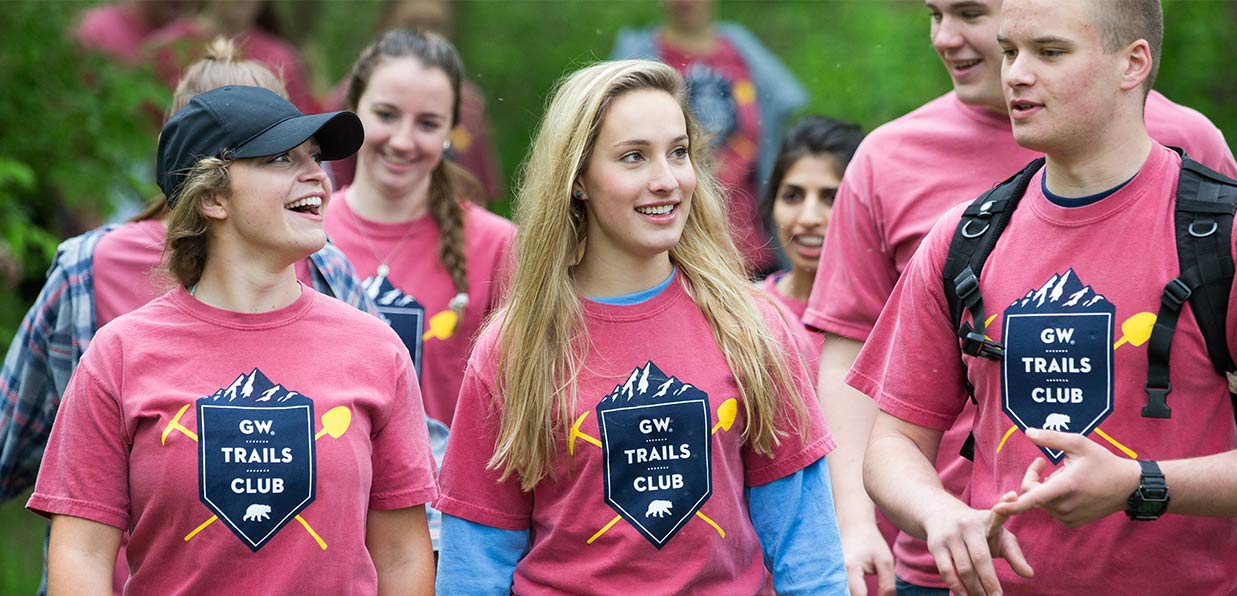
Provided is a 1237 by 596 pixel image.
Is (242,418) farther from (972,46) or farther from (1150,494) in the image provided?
(972,46)

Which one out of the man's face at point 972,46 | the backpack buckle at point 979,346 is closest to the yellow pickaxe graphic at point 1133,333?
the backpack buckle at point 979,346

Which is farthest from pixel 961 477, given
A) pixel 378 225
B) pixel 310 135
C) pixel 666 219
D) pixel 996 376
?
pixel 378 225

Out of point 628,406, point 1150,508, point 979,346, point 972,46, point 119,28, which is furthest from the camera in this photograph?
point 119,28

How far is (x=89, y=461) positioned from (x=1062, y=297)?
231cm

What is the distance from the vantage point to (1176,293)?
3.46 metres

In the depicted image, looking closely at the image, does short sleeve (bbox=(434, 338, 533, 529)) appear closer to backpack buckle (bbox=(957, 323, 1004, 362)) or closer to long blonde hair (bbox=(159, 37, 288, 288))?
long blonde hair (bbox=(159, 37, 288, 288))

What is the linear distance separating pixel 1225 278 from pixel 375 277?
3197mm

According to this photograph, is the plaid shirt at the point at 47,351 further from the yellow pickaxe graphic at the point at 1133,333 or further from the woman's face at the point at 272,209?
the yellow pickaxe graphic at the point at 1133,333

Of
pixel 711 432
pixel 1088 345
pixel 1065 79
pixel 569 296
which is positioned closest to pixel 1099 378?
pixel 1088 345

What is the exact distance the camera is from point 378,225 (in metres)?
5.93

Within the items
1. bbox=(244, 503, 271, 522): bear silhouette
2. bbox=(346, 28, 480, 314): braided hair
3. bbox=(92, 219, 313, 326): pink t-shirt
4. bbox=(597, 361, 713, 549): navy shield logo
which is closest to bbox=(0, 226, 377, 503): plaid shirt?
bbox=(92, 219, 313, 326): pink t-shirt

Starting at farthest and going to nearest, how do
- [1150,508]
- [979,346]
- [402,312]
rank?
1. [402,312]
2. [979,346]
3. [1150,508]

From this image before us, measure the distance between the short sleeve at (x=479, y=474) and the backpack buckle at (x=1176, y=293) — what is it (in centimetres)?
164

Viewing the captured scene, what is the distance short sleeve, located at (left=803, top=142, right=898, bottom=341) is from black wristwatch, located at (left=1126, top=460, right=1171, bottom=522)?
159cm
